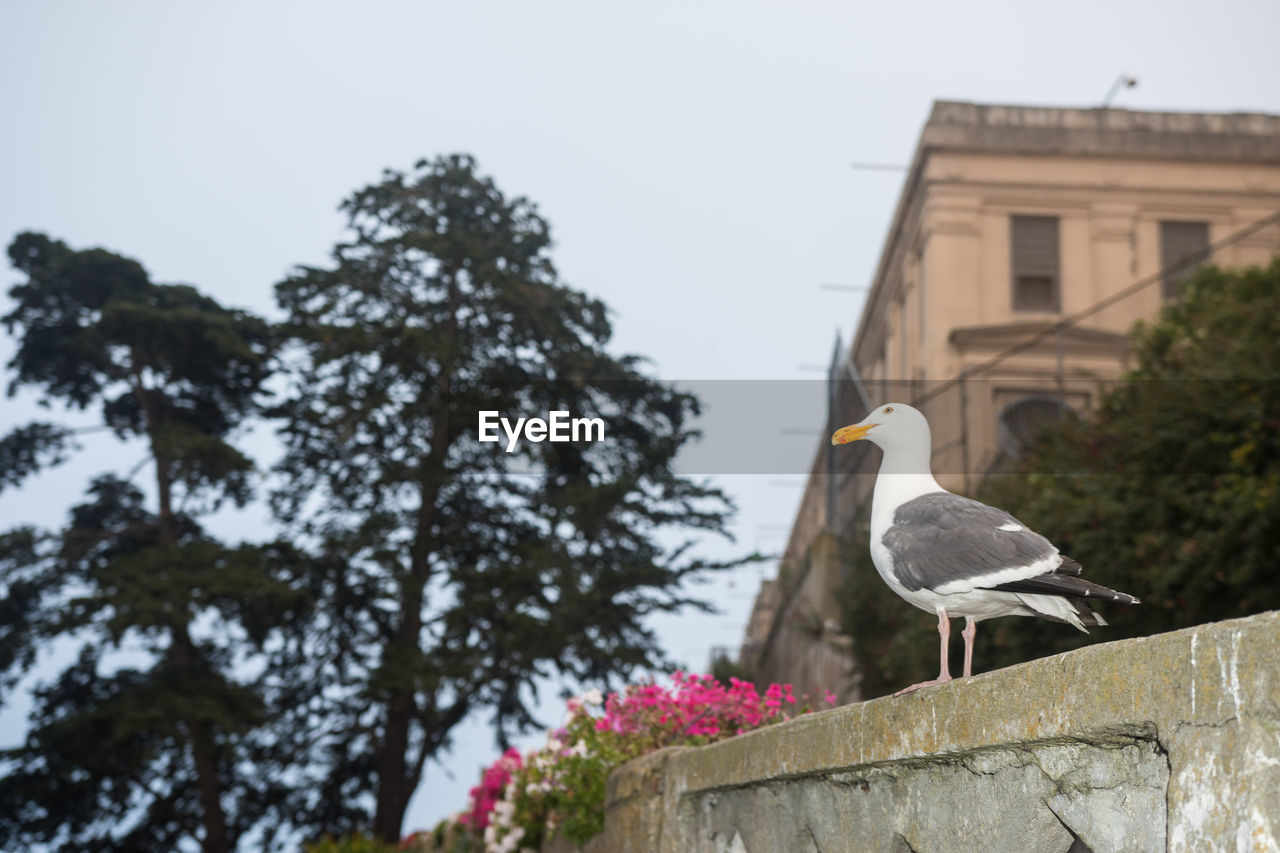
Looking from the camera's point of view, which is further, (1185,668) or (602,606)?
(602,606)

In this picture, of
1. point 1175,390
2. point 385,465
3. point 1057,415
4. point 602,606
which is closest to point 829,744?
point 1175,390

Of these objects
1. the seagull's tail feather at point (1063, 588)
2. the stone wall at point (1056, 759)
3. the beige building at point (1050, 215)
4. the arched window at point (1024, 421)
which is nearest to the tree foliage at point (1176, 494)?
the arched window at point (1024, 421)

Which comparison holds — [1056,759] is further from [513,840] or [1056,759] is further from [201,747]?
[201,747]

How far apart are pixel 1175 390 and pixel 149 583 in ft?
44.1

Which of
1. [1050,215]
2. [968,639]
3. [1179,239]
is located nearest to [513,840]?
[968,639]

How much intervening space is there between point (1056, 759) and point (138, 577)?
17006 millimetres

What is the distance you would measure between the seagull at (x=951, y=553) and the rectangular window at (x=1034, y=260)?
74.9 ft

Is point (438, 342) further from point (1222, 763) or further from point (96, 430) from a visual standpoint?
point (1222, 763)

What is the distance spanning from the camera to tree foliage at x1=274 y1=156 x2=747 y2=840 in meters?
17.4

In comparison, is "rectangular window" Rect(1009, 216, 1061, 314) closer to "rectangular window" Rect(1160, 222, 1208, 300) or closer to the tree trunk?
"rectangular window" Rect(1160, 222, 1208, 300)

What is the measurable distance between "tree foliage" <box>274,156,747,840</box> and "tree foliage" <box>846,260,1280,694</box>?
20.3 feet

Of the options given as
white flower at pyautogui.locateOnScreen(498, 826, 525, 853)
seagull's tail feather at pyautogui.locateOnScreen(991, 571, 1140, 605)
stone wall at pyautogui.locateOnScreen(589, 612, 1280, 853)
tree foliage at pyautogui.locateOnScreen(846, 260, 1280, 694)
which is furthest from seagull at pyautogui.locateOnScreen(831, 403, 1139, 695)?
tree foliage at pyautogui.locateOnScreen(846, 260, 1280, 694)

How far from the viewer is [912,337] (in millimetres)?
26109

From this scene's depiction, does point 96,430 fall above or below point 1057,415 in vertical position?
above
